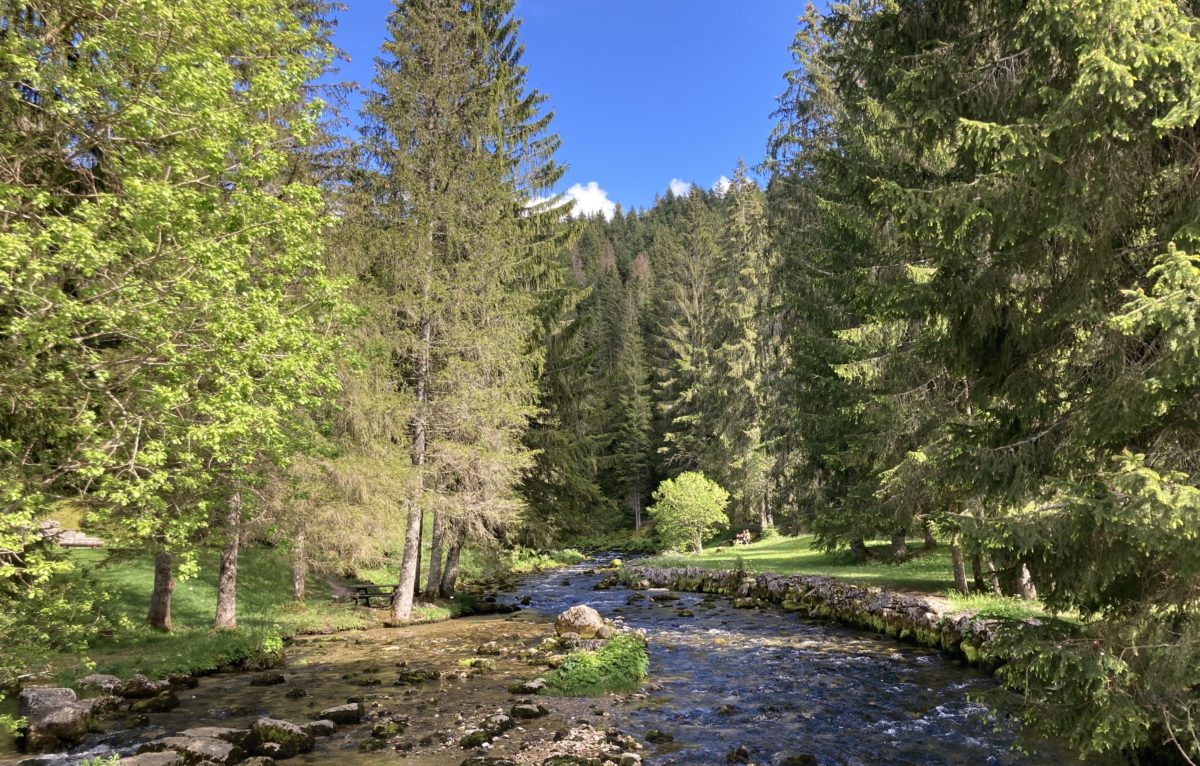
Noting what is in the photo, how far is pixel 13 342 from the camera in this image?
257 inches

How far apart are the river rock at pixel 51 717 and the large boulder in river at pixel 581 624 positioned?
997 cm

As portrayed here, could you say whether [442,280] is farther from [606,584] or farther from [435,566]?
[606,584]

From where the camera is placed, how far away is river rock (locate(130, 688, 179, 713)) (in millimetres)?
10422

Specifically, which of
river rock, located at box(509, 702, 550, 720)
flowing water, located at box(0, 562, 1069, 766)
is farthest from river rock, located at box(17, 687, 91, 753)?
river rock, located at box(509, 702, 550, 720)

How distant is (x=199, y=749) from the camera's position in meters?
8.37

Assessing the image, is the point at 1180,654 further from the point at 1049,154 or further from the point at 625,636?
the point at 625,636

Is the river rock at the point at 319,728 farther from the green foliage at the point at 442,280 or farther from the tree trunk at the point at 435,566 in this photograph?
the tree trunk at the point at 435,566

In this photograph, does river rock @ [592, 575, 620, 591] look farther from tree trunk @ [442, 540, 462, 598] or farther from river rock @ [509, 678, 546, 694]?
river rock @ [509, 678, 546, 694]

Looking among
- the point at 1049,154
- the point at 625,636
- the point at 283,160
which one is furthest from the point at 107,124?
the point at 625,636

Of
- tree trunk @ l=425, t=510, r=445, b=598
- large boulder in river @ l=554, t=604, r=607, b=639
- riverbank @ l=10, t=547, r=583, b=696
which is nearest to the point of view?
riverbank @ l=10, t=547, r=583, b=696

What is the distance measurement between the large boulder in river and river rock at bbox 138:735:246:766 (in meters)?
9.01

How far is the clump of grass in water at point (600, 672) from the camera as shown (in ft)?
39.3

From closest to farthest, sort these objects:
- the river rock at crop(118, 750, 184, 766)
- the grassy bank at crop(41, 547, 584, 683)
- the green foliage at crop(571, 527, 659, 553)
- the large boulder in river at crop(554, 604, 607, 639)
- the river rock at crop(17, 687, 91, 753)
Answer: the river rock at crop(118, 750, 184, 766) < the river rock at crop(17, 687, 91, 753) < the grassy bank at crop(41, 547, 584, 683) < the large boulder in river at crop(554, 604, 607, 639) < the green foliage at crop(571, 527, 659, 553)

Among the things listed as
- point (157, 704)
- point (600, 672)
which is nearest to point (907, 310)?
point (600, 672)
